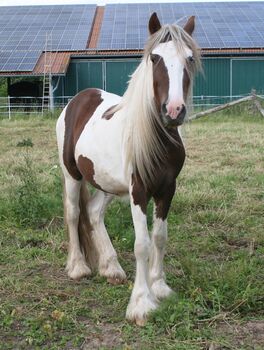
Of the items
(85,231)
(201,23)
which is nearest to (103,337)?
(85,231)

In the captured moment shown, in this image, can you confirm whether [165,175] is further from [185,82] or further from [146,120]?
[185,82]

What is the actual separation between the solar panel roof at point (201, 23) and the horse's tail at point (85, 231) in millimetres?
19179

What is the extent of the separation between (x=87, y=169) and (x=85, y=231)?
0.73m

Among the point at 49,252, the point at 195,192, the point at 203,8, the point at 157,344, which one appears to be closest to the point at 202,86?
the point at 203,8

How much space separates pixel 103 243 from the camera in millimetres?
4324

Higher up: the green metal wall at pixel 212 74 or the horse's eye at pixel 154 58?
the horse's eye at pixel 154 58

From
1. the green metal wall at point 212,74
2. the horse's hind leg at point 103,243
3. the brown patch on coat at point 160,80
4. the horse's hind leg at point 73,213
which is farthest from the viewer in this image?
the green metal wall at point 212,74

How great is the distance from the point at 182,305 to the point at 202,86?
20.9 metres

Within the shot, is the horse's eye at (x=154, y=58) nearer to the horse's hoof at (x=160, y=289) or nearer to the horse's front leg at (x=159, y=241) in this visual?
the horse's front leg at (x=159, y=241)

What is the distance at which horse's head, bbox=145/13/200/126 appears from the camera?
2.90 metres

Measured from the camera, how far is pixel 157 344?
9.80 ft

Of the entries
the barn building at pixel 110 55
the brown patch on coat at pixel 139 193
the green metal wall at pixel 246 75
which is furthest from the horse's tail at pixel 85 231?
the green metal wall at pixel 246 75

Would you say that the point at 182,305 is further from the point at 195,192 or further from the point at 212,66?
the point at 212,66

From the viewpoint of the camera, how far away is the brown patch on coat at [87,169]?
4.00m
